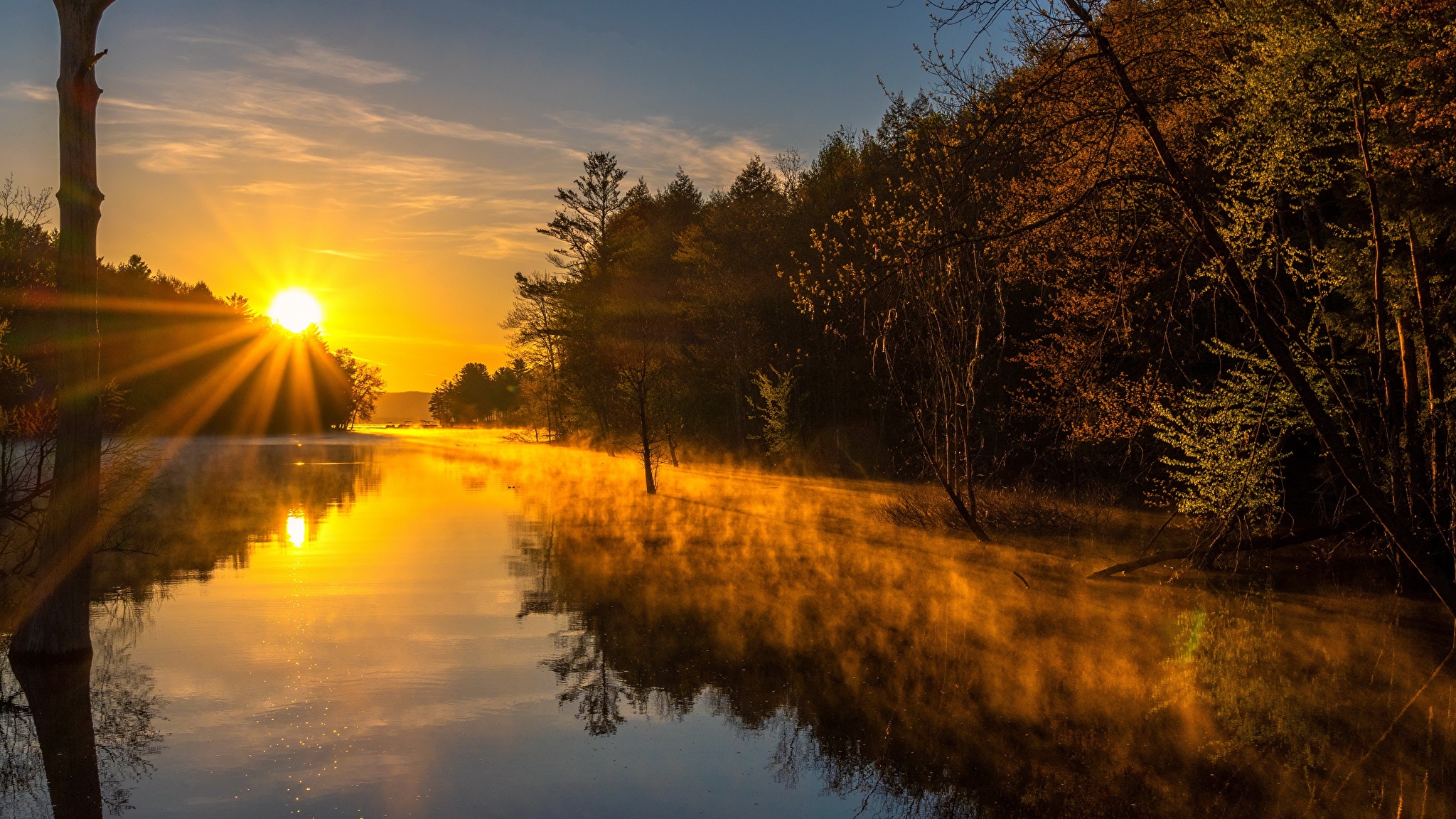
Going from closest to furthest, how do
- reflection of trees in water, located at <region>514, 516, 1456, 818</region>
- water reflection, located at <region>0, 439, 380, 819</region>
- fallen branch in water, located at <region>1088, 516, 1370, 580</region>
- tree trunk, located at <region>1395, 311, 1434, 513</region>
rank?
water reflection, located at <region>0, 439, 380, 819</region> < reflection of trees in water, located at <region>514, 516, 1456, 818</region> < tree trunk, located at <region>1395, 311, 1434, 513</region> < fallen branch in water, located at <region>1088, 516, 1370, 580</region>

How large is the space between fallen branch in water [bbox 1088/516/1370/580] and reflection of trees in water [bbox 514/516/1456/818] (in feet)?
2.63

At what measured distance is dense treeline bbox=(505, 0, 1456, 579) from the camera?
8594 mm

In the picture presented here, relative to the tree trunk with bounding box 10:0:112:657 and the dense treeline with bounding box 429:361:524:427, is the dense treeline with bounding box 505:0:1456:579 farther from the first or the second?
the dense treeline with bounding box 429:361:524:427

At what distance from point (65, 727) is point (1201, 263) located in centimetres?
1685

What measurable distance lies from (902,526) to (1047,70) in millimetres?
13352

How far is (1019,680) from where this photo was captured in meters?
9.29

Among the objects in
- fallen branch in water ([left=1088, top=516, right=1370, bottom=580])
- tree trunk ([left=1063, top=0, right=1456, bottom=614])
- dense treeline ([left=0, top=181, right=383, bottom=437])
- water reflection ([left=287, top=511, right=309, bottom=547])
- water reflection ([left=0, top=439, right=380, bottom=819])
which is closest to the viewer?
water reflection ([left=0, top=439, right=380, bottom=819])

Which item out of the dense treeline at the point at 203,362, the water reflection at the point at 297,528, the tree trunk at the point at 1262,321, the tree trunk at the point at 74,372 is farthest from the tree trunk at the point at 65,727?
the dense treeline at the point at 203,362

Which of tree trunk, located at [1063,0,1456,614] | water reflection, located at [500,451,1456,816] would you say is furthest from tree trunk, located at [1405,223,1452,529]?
tree trunk, located at [1063,0,1456,614]

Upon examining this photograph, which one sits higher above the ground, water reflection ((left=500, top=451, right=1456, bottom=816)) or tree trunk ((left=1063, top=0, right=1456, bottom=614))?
tree trunk ((left=1063, top=0, right=1456, bottom=614))

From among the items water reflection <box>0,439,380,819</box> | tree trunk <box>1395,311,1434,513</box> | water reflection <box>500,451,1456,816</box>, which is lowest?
water reflection <box>500,451,1456,816</box>

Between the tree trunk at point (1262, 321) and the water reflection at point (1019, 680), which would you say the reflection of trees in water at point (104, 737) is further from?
the tree trunk at point (1262, 321)

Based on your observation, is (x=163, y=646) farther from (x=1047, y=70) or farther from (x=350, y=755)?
(x=1047, y=70)

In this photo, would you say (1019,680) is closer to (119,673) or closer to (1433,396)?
(1433,396)
